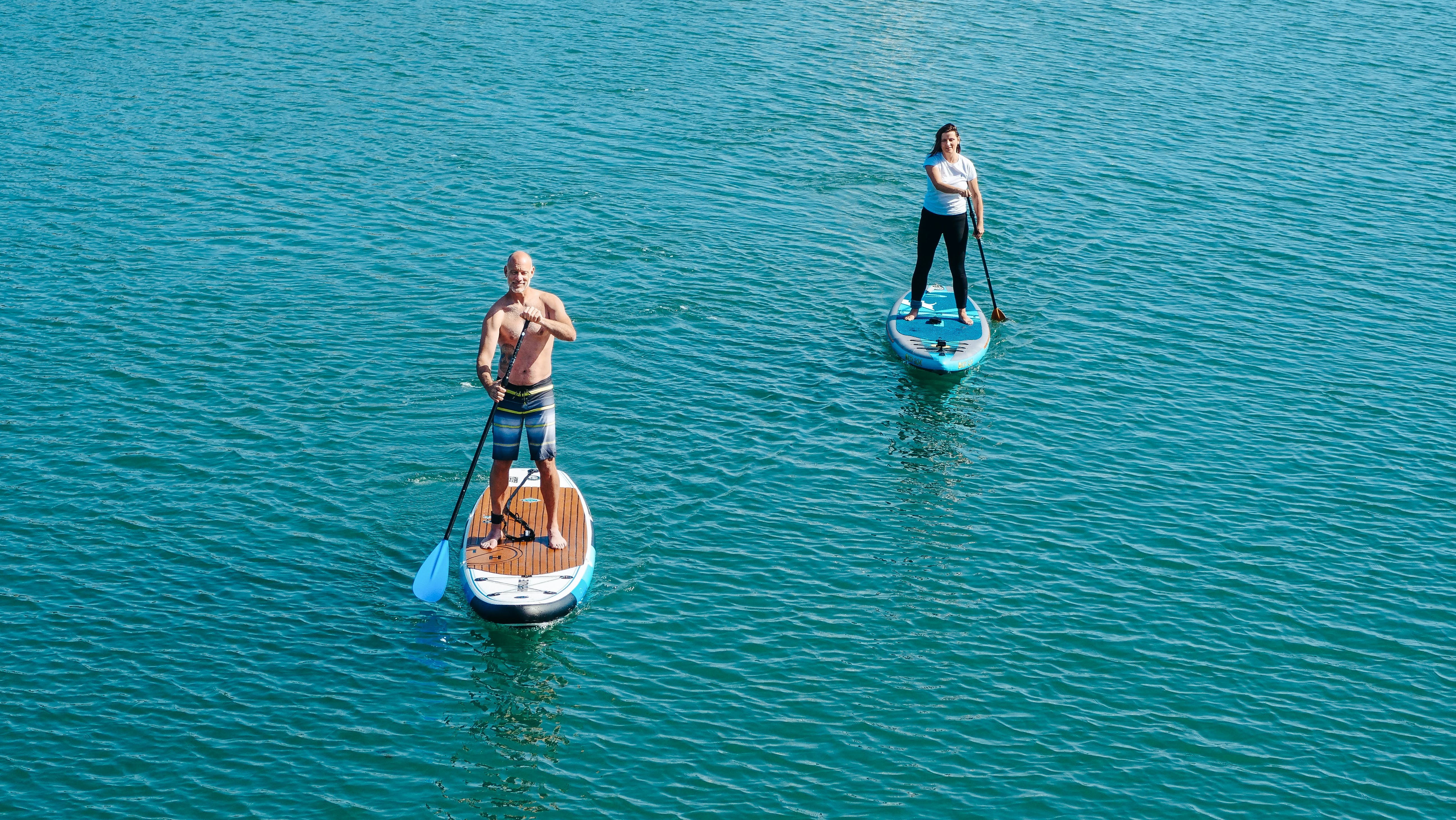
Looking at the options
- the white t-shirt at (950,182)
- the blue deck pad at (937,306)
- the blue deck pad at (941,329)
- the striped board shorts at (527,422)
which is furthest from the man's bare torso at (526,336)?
the blue deck pad at (937,306)

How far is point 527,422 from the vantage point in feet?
51.6

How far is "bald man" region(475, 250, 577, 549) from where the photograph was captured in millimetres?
15039

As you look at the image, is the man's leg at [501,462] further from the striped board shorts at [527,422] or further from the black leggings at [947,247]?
the black leggings at [947,247]

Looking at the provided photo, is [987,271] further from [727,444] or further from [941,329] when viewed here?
[727,444]

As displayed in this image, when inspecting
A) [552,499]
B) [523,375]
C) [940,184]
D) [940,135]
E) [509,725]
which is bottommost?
[509,725]

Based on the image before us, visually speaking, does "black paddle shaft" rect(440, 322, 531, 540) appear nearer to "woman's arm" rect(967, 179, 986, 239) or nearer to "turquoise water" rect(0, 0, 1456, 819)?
"turquoise water" rect(0, 0, 1456, 819)

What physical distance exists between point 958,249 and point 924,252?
68 cm

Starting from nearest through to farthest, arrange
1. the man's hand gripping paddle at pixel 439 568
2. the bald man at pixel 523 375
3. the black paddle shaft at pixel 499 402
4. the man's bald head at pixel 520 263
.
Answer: the man's bald head at pixel 520 263 < the bald man at pixel 523 375 < the black paddle shaft at pixel 499 402 < the man's hand gripping paddle at pixel 439 568

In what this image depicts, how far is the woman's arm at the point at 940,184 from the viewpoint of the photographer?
21.7 meters

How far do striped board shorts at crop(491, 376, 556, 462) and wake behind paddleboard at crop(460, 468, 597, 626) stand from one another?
840 mm

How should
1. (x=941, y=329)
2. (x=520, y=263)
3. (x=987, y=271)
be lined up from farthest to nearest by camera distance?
1. (x=941, y=329)
2. (x=987, y=271)
3. (x=520, y=263)

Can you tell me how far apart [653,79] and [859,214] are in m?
10.1

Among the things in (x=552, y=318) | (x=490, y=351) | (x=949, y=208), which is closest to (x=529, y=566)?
(x=490, y=351)

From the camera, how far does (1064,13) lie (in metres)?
44.8
